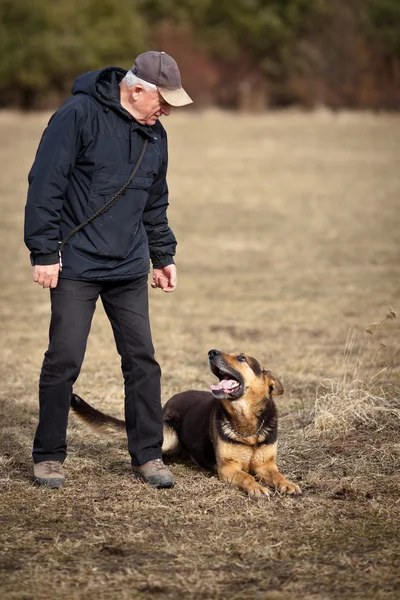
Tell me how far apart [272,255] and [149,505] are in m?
11.0

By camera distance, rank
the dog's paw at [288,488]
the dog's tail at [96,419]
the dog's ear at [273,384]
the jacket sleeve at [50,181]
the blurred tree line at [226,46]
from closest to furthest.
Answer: the jacket sleeve at [50,181] → the dog's paw at [288,488] → the dog's ear at [273,384] → the dog's tail at [96,419] → the blurred tree line at [226,46]

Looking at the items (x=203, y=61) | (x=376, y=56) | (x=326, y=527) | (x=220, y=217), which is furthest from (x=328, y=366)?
(x=203, y=61)

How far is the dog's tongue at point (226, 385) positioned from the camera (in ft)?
18.6

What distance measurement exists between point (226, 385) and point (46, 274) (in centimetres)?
120

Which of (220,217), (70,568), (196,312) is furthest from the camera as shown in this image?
(220,217)

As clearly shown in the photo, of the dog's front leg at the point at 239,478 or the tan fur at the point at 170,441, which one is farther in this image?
the tan fur at the point at 170,441

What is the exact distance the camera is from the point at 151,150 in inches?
218

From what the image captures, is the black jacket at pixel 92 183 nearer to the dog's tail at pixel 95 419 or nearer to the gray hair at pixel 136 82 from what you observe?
the gray hair at pixel 136 82

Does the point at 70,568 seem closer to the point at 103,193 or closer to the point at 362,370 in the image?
the point at 103,193

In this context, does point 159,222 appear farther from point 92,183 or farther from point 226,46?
point 226,46

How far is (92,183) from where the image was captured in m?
5.41

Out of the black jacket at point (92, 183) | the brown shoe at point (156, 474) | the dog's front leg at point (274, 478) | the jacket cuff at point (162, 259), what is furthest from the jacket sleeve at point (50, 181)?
the dog's front leg at point (274, 478)

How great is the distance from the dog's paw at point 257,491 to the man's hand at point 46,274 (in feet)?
5.04

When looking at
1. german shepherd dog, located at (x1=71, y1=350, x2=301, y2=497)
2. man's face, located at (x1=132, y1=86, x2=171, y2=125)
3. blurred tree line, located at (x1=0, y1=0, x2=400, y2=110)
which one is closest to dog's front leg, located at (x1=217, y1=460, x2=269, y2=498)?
german shepherd dog, located at (x1=71, y1=350, x2=301, y2=497)
